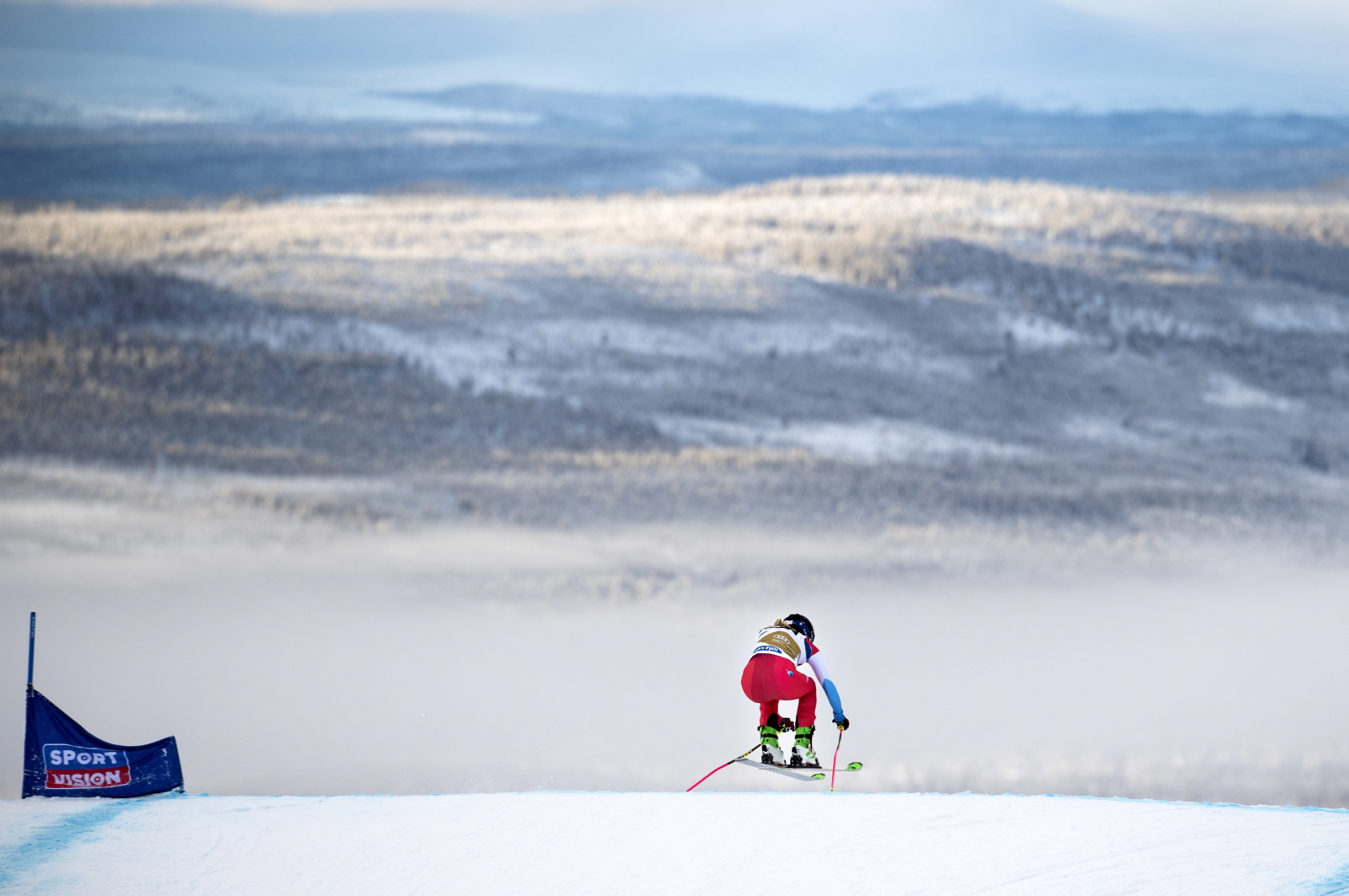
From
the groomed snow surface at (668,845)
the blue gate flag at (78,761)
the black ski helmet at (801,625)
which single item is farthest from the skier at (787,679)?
the blue gate flag at (78,761)

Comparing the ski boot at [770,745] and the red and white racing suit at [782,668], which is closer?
the red and white racing suit at [782,668]

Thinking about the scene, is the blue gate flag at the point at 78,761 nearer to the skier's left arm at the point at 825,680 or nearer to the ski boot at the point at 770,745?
the ski boot at the point at 770,745

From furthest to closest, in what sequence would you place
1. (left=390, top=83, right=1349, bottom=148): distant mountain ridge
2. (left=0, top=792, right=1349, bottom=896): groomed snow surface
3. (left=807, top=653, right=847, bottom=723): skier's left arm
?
1. (left=390, top=83, right=1349, bottom=148): distant mountain ridge
2. (left=0, top=792, right=1349, bottom=896): groomed snow surface
3. (left=807, top=653, right=847, bottom=723): skier's left arm

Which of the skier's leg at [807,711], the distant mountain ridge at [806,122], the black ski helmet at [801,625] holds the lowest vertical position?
the skier's leg at [807,711]

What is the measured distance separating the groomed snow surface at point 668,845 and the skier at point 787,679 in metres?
0.65

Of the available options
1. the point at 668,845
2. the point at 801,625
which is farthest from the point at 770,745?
the point at 668,845

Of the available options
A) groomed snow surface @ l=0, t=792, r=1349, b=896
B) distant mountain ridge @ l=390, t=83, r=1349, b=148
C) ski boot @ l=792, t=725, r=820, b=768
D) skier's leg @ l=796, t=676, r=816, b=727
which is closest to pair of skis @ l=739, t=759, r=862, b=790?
ski boot @ l=792, t=725, r=820, b=768

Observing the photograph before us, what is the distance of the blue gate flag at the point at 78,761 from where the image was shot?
6.41 m

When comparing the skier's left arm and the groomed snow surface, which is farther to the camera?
the groomed snow surface

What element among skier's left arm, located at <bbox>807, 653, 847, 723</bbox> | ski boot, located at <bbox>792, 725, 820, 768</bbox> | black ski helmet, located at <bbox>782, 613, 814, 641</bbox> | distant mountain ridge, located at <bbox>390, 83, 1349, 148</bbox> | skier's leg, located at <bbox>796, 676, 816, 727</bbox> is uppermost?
distant mountain ridge, located at <bbox>390, 83, 1349, 148</bbox>

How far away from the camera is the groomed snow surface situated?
5.40 m

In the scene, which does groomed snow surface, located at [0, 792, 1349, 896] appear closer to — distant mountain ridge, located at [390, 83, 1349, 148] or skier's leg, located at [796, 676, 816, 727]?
skier's leg, located at [796, 676, 816, 727]

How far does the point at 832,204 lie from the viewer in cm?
2084

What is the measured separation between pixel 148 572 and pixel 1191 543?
964 cm
